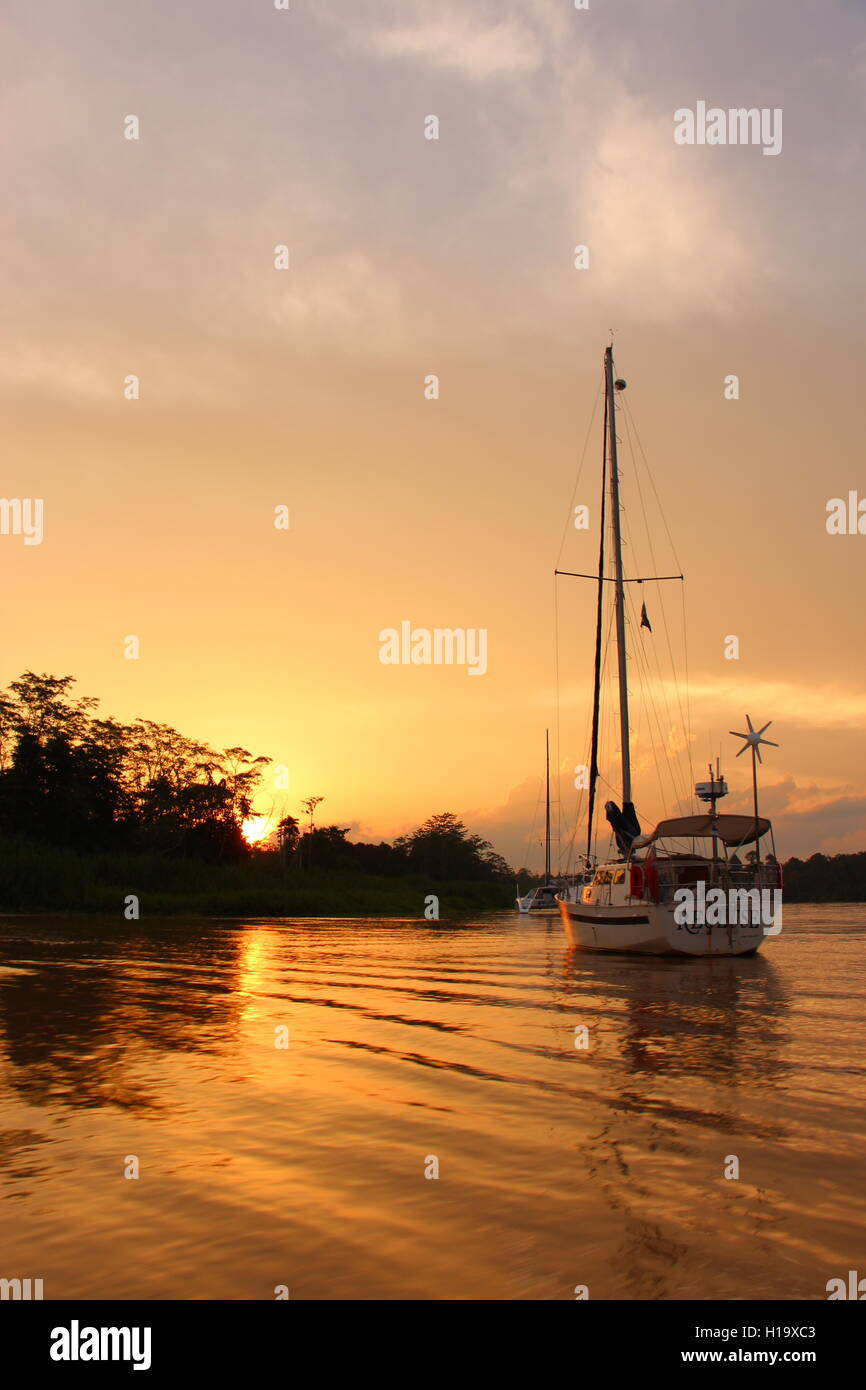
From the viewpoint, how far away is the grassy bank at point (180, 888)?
61656 millimetres

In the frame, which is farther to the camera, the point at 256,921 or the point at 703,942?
the point at 256,921

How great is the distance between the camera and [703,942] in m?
33.2

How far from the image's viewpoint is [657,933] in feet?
108

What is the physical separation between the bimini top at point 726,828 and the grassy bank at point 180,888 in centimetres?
3750

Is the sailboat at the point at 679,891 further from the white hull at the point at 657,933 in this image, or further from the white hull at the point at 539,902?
the white hull at the point at 539,902

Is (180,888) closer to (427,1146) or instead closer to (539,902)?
(539,902)

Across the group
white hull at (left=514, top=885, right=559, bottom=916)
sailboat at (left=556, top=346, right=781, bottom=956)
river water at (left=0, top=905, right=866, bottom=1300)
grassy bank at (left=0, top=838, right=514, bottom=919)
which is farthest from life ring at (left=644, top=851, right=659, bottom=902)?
white hull at (left=514, top=885, right=559, bottom=916)

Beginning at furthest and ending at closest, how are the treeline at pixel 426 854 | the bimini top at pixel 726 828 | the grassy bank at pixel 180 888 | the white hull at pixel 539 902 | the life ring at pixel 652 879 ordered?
1. the treeline at pixel 426 854
2. the white hull at pixel 539 902
3. the grassy bank at pixel 180 888
4. the bimini top at pixel 726 828
5. the life ring at pixel 652 879

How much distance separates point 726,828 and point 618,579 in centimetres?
1123

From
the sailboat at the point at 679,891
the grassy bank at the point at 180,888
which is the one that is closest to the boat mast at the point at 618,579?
the sailboat at the point at 679,891

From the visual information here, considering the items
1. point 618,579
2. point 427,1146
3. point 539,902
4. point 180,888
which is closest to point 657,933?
point 618,579

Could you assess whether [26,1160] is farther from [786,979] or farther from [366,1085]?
[786,979]
